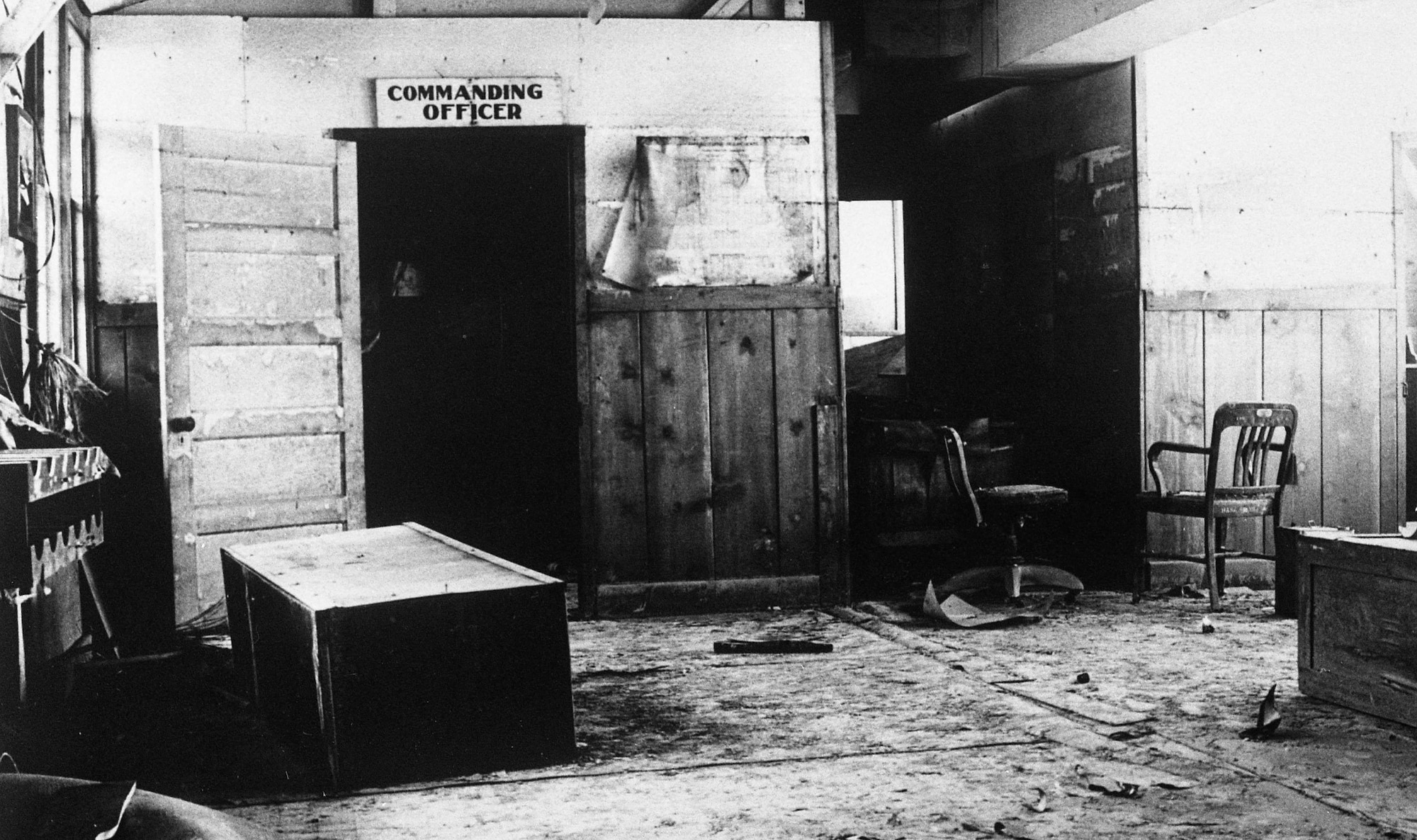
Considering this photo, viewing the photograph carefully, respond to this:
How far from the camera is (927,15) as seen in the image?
22.8 feet

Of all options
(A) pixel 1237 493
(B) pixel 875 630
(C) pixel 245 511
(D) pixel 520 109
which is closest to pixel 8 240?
(C) pixel 245 511

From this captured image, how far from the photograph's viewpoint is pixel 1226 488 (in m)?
5.79

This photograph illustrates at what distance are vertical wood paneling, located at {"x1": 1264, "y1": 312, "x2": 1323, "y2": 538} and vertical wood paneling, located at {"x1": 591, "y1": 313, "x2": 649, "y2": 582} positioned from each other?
122 inches

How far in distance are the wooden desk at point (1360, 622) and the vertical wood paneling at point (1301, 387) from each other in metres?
2.54

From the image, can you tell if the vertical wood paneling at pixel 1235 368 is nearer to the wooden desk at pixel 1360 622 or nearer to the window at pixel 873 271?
the wooden desk at pixel 1360 622

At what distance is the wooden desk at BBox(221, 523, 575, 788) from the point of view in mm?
3256

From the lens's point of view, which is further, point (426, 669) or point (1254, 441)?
point (1254, 441)

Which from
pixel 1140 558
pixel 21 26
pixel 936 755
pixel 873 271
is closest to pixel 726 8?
pixel 1140 558

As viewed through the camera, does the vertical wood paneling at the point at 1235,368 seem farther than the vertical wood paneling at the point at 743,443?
Yes

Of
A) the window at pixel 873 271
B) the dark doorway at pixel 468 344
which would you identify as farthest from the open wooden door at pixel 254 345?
the window at pixel 873 271

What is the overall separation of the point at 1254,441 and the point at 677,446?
8.44 feet

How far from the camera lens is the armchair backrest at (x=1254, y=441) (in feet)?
18.7

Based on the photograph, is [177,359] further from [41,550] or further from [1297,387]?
[1297,387]

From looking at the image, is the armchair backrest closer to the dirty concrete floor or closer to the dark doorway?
the dirty concrete floor
